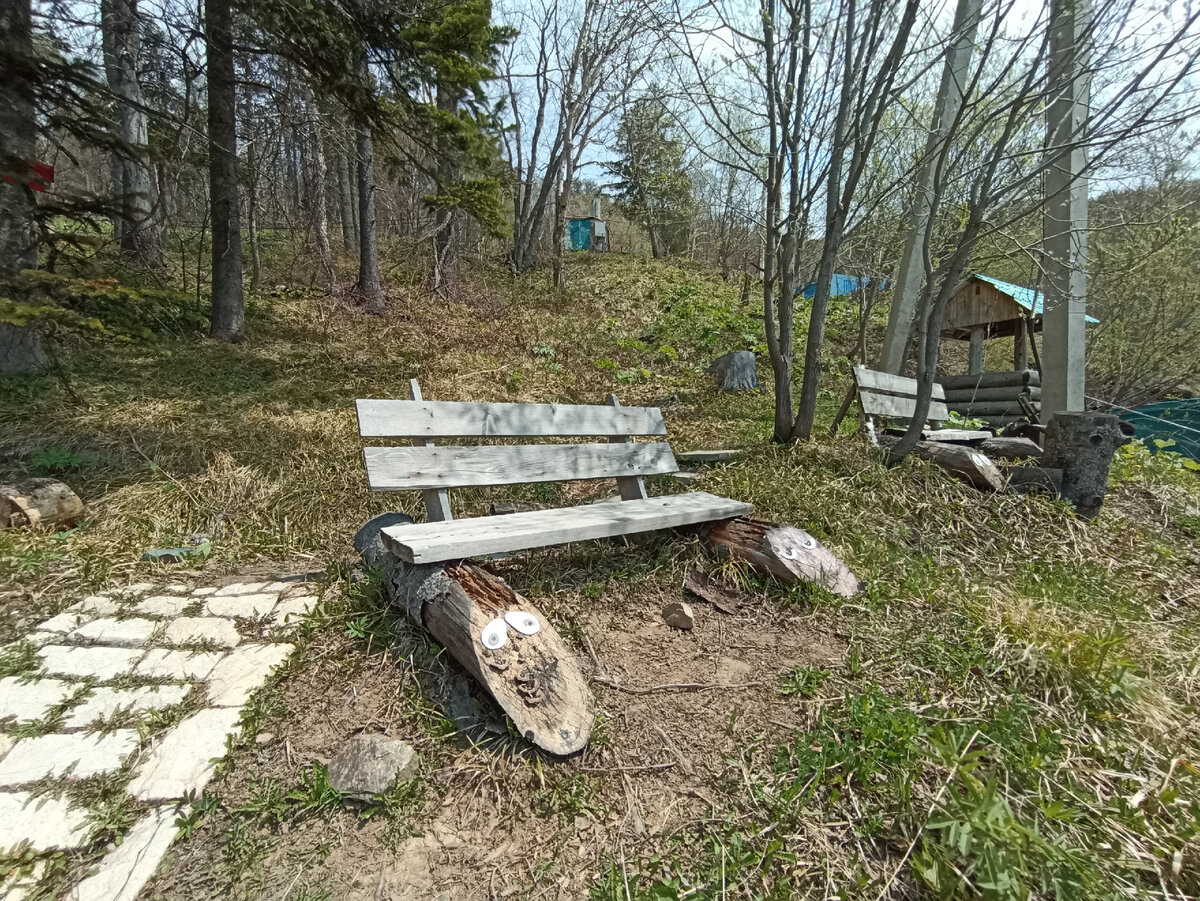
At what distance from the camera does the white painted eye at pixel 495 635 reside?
2145mm

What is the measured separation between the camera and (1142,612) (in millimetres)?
2881

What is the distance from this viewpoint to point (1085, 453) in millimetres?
4055

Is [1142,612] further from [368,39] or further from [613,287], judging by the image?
[613,287]

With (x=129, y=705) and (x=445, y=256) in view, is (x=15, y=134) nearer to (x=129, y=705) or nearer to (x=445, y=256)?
(x=129, y=705)

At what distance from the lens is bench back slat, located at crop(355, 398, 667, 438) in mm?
2947

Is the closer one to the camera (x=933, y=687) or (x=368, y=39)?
(x=933, y=687)

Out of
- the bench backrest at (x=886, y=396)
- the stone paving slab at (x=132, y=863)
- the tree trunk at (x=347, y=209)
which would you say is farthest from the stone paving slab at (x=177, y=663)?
the tree trunk at (x=347, y=209)

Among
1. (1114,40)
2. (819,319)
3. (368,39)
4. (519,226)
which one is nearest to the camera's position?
(1114,40)

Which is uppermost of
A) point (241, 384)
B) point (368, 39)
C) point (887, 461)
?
point (368, 39)

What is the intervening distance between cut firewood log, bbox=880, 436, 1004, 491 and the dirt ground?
96.1 inches

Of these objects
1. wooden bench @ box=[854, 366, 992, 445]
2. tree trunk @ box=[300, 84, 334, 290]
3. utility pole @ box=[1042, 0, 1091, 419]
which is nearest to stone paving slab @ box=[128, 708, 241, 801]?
wooden bench @ box=[854, 366, 992, 445]

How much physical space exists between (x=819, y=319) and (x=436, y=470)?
3.81m

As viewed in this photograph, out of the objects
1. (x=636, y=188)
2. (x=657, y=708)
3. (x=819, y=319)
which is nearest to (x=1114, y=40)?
(x=819, y=319)

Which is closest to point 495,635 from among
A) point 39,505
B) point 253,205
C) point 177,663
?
point 177,663
